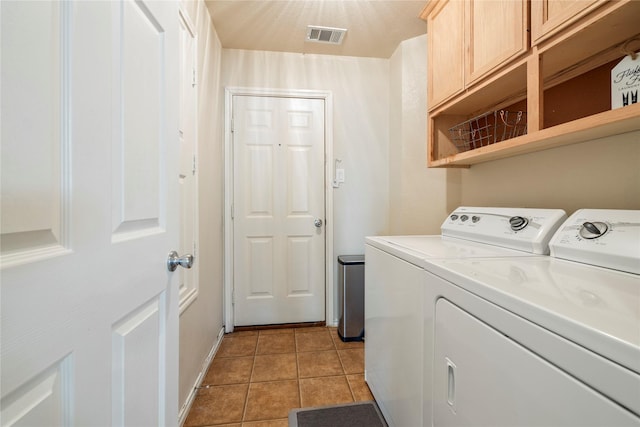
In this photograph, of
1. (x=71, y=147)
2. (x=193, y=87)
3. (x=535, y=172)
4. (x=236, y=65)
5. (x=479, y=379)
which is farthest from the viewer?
(x=236, y=65)

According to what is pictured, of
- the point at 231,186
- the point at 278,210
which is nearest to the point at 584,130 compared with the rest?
the point at 278,210

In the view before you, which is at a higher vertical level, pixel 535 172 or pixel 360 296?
pixel 535 172

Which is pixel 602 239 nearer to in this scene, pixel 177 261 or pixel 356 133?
pixel 177 261

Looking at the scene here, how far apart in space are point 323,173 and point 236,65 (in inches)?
46.8

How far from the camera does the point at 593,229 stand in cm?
88

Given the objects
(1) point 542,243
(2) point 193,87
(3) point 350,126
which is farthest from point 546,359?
(3) point 350,126

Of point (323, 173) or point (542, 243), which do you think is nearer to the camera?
point (542, 243)

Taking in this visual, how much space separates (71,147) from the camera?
0.47 meters

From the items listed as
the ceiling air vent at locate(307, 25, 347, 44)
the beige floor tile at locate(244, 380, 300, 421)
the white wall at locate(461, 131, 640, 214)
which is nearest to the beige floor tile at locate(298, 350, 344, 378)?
the beige floor tile at locate(244, 380, 300, 421)

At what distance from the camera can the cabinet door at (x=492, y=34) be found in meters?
1.06

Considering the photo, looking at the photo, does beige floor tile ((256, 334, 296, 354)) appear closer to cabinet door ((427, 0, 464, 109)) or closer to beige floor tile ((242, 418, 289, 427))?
beige floor tile ((242, 418, 289, 427))

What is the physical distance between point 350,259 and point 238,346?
113 centimetres

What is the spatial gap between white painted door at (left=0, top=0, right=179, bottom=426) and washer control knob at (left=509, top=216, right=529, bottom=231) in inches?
52.4

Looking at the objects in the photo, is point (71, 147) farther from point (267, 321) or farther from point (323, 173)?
point (267, 321)
